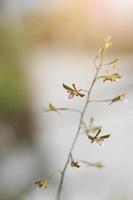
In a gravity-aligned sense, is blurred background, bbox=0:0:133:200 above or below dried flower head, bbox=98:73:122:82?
below

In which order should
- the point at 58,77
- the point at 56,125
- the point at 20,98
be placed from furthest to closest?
the point at 58,77, the point at 56,125, the point at 20,98

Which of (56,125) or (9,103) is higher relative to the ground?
(9,103)

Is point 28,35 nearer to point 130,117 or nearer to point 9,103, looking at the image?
point 9,103

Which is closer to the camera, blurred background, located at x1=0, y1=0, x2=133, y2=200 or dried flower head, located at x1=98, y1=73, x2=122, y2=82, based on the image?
dried flower head, located at x1=98, y1=73, x2=122, y2=82

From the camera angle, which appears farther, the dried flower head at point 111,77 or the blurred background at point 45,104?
the blurred background at point 45,104

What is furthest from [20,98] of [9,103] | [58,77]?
[58,77]

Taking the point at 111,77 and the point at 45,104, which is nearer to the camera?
the point at 111,77

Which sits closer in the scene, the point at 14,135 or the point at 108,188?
the point at 108,188

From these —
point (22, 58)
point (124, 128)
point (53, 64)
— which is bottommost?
point (124, 128)

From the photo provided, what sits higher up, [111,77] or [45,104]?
[111,77]

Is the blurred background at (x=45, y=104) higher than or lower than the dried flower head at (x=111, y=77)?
lower

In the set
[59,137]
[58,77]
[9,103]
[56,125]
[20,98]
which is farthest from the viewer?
[58,77]
